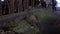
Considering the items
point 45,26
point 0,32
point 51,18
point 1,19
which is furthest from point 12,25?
point 51,18

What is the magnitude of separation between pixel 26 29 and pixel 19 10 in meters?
0.89

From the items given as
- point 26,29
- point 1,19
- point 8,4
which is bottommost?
point 26,29

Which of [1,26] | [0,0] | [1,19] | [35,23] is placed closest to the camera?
[1,26]

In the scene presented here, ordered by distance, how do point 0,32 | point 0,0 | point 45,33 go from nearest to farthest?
point 0,32 < point 0,0 < point 45,33

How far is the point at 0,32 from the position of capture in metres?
2.31

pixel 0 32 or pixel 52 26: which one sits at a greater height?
pixel 0 32

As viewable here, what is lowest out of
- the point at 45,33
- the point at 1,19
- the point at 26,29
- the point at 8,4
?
the point at 45,33

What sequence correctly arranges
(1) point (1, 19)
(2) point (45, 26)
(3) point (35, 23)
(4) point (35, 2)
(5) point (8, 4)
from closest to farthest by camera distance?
(1) point (1, 19) < (5) point (8, 4) < (3) point (35, 23) < (2) point (45, 26) < (4) point (35, 2)

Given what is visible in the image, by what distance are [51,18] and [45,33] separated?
904 millimetres

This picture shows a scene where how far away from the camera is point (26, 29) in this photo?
2928 millimetres

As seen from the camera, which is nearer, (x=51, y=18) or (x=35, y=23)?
(x=35, y=23)

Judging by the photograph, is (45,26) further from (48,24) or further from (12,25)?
(12,25)

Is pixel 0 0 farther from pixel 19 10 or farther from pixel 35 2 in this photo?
pixel 35 2

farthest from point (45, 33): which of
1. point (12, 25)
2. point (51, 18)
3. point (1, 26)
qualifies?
point (1, 26)
